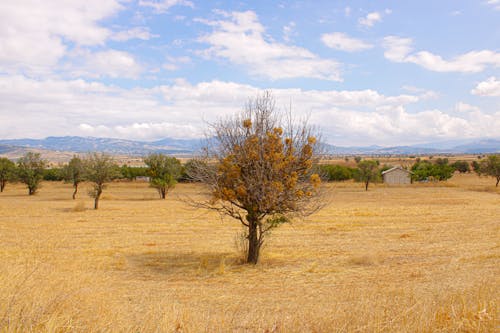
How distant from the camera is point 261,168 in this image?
581 inches

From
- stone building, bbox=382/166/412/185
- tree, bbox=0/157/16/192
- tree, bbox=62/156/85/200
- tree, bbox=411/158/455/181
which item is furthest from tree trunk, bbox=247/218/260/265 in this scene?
tree, bbox=411/158/455/181

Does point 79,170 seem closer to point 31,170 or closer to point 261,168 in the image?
point 31,170

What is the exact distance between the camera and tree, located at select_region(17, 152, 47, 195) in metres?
59.9

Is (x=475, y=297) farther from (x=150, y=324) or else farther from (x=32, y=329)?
(x=32, y=329)

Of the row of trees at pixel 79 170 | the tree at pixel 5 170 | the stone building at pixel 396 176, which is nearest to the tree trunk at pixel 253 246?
the row of trees at pixel 79 170

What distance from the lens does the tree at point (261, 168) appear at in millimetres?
14812

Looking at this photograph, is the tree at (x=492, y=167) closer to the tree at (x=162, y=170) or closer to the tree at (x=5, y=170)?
the tree at (x=162, y=170)

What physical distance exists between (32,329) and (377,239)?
20.1m

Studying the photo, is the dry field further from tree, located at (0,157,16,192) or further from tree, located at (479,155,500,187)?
tree, located at (479,155,500,187)

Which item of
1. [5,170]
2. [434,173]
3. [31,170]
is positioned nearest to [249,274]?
[31,170]

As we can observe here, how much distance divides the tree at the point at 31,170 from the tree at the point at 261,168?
52.7 metres

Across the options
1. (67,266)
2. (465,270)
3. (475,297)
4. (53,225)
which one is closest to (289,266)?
(465,270)

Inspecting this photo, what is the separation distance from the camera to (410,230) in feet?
83.3

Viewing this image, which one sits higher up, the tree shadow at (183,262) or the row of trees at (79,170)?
the row of trees at (79,170)
